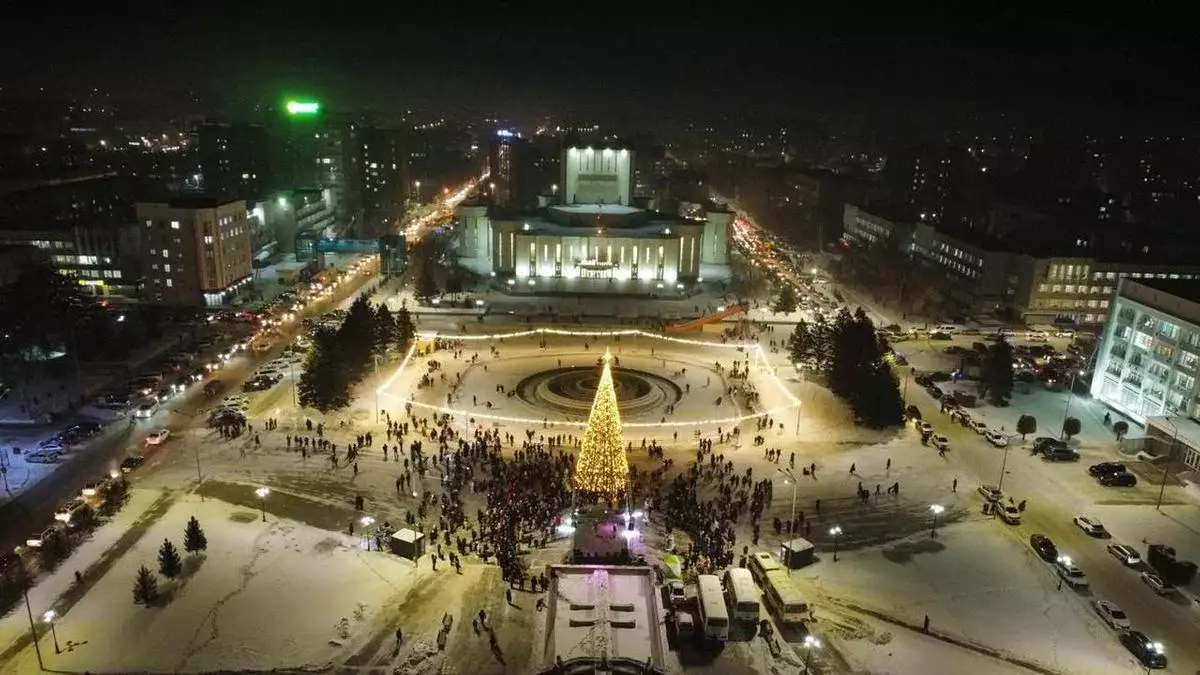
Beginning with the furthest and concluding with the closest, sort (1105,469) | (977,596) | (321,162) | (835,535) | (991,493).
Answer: (321,162), (1105,469), (991,493), (835,535), (977,596)

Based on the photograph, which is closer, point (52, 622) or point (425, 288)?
point (52, 622)

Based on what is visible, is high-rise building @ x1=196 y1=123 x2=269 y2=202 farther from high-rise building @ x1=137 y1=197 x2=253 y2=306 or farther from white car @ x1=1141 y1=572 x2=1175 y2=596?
white car @ x1=1141 y1=572 x2=1175 y2=596

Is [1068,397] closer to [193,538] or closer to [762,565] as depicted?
[762,565]

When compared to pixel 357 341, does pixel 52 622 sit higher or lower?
lower

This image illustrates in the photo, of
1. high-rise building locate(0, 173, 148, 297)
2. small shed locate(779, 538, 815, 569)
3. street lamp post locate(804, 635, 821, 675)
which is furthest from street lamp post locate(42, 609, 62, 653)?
high-rise building locate(0, 173, 148, 297)

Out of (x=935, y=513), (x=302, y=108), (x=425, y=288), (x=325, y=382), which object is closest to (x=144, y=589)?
(x=325, y=382)

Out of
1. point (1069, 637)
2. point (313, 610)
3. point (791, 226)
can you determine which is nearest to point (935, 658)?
point (1069, 637)

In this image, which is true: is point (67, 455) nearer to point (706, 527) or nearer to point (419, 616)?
point (419, 616)

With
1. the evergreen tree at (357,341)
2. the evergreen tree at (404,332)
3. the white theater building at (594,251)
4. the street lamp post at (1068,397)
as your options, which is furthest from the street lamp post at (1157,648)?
the white theater building at (594,251)

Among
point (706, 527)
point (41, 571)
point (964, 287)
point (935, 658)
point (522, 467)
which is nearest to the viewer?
point (935, 658)
